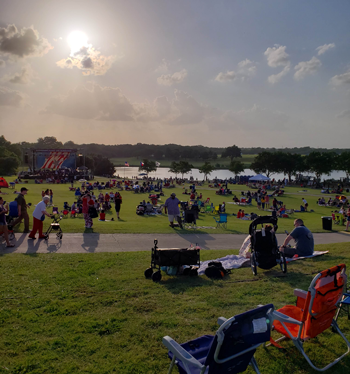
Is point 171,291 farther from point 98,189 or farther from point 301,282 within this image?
point 98,189

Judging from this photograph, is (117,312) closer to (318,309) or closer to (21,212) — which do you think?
(318,309)

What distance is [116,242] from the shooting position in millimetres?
11820

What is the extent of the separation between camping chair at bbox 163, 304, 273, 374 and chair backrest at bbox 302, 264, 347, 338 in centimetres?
84

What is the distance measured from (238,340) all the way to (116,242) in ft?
30.6

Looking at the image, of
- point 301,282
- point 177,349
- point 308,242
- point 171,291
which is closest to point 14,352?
point 177,349

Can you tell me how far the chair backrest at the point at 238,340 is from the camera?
2.83 metres

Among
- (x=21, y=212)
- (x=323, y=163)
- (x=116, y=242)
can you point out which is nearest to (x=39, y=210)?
(x=21, y=212)

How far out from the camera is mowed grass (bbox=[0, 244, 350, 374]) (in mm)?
4027

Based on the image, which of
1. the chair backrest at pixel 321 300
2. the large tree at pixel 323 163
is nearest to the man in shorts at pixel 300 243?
the chair backrest at pixel 321 300

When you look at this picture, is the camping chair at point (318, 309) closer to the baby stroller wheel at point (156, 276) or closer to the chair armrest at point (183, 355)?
the chair armrest at point (183, 355)

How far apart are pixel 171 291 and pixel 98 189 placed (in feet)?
132

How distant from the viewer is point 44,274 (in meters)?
7.26

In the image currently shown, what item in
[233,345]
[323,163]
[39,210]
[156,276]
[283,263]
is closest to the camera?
[233,345]

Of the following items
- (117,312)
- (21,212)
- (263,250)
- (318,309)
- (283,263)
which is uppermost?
(318,309)
